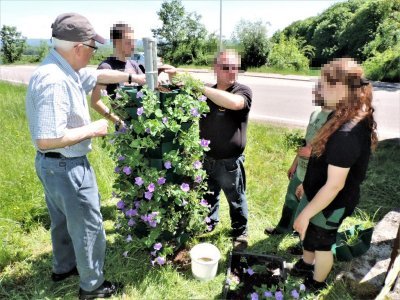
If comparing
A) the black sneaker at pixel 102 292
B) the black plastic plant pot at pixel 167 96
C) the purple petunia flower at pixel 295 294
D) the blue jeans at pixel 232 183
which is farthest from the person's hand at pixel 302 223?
the black sneaker at pixel 102 292

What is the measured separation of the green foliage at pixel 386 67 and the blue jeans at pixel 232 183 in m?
13.6

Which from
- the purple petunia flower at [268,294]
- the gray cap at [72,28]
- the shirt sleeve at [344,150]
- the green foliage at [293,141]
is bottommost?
the purple petunia flower at [268,294]

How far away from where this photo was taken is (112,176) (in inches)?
177

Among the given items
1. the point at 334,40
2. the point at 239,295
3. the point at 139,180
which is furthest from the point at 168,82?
the point at 334,40

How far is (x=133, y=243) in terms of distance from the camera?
2.79 m

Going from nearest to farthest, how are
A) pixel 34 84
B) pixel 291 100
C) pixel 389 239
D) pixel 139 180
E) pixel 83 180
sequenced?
pixel 34 84, pixel 83 180, pixel 139 180, pixel 389 239, pixel 291 100

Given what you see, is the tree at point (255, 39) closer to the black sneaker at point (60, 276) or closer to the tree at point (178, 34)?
the tree at point (178, 34)

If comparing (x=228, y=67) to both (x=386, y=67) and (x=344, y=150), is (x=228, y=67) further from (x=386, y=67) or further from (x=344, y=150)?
(x=386, y=67)

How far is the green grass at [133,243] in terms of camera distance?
2672 millimetres

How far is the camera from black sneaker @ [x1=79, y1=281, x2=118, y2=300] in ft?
8.30

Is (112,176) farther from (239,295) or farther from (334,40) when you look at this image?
(334,40)

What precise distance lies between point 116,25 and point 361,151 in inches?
97.8

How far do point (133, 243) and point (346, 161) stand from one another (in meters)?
1.78

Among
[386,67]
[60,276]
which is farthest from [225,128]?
[386,67]
